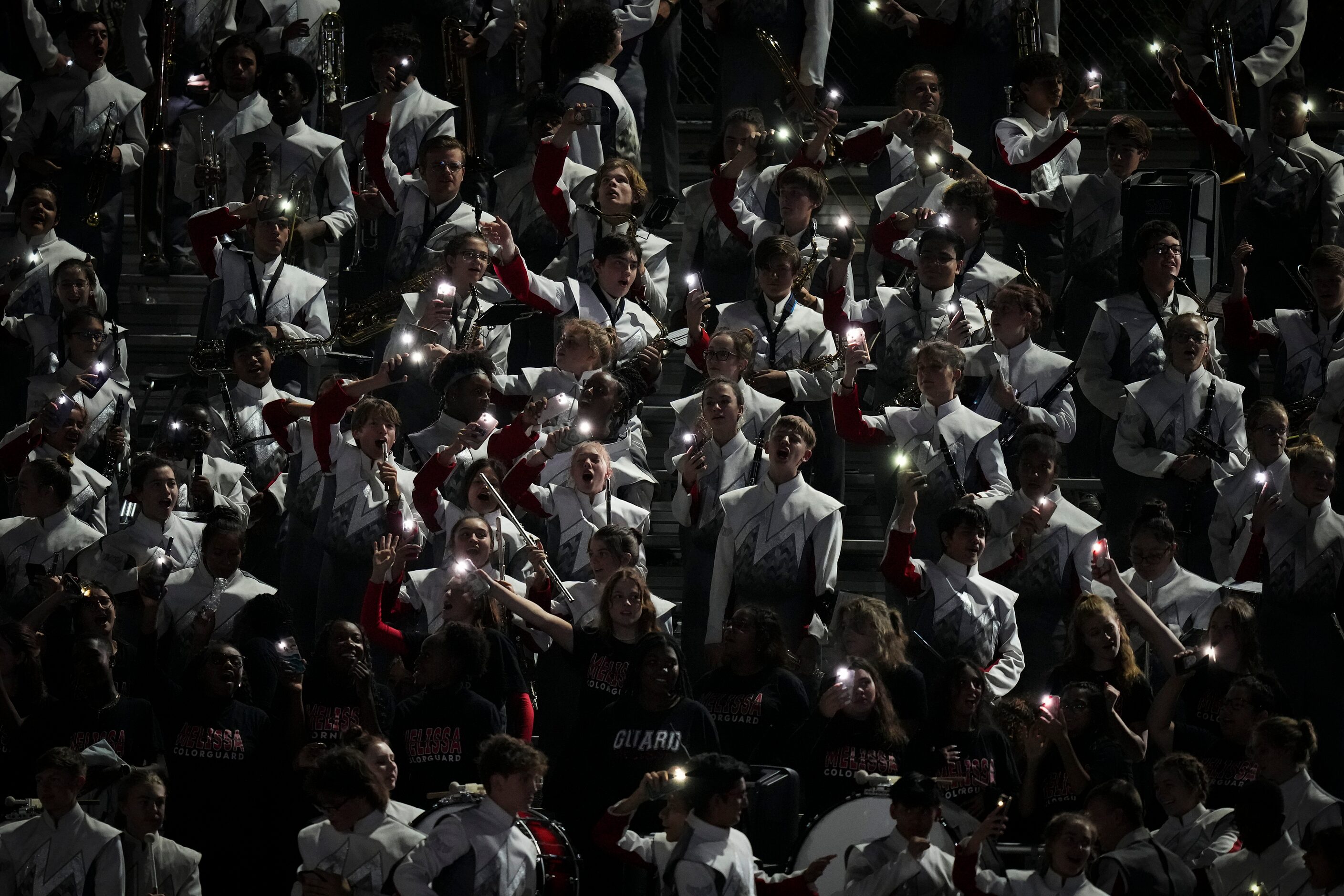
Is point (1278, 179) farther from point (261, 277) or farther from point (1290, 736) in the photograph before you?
point (261, 277)

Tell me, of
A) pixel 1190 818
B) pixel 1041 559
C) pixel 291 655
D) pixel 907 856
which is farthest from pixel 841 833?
pixel 291 655

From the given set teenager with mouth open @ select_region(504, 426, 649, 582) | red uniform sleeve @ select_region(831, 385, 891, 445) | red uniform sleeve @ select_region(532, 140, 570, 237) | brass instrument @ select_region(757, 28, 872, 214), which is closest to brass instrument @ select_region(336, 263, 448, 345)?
red uniform sleeve @ select_region(532, 140, 570, 237)

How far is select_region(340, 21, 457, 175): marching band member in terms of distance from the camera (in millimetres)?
13312

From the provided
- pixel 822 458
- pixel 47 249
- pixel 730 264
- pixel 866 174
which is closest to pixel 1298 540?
pixel 822 458

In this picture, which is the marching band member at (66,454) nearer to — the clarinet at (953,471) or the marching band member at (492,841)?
the marching band member at (492,841)

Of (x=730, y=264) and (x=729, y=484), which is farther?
(x=730, y=264)

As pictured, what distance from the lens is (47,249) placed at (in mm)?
12984

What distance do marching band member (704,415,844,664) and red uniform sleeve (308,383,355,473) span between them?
180 cm

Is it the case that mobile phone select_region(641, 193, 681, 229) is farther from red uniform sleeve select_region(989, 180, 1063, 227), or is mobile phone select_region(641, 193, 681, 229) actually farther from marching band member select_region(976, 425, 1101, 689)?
marching band member select_region(976, 425, 1101, 689)

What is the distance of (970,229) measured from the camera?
490 inches

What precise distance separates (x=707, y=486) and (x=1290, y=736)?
9.42 feet

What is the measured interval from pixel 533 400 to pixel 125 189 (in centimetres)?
409

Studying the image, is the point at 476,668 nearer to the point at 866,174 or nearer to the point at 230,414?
the point at 230,414

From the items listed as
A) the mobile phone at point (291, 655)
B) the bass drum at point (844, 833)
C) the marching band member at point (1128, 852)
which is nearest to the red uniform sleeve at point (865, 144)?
the mobile phone at point (291, 655)
